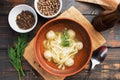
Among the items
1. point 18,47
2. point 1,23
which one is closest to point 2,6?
point 1,23

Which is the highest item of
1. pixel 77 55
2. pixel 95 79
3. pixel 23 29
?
pixel 23 29

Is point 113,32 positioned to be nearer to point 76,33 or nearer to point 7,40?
point 76,33

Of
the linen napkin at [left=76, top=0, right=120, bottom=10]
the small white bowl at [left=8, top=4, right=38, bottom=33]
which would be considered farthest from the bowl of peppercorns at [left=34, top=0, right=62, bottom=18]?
the linen napkin at [left=76, top=0, right=120, bottom=10]

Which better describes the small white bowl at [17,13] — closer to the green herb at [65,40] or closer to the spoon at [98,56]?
the green herb at [65,40]

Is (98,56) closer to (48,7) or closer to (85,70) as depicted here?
(85,70)

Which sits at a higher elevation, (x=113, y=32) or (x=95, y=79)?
(x=113, y=32)

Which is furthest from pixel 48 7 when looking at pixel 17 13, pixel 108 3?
pixel 108 3

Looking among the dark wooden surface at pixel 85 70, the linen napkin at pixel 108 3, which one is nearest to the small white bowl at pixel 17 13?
the dark wooden surface at pixel 85 70
